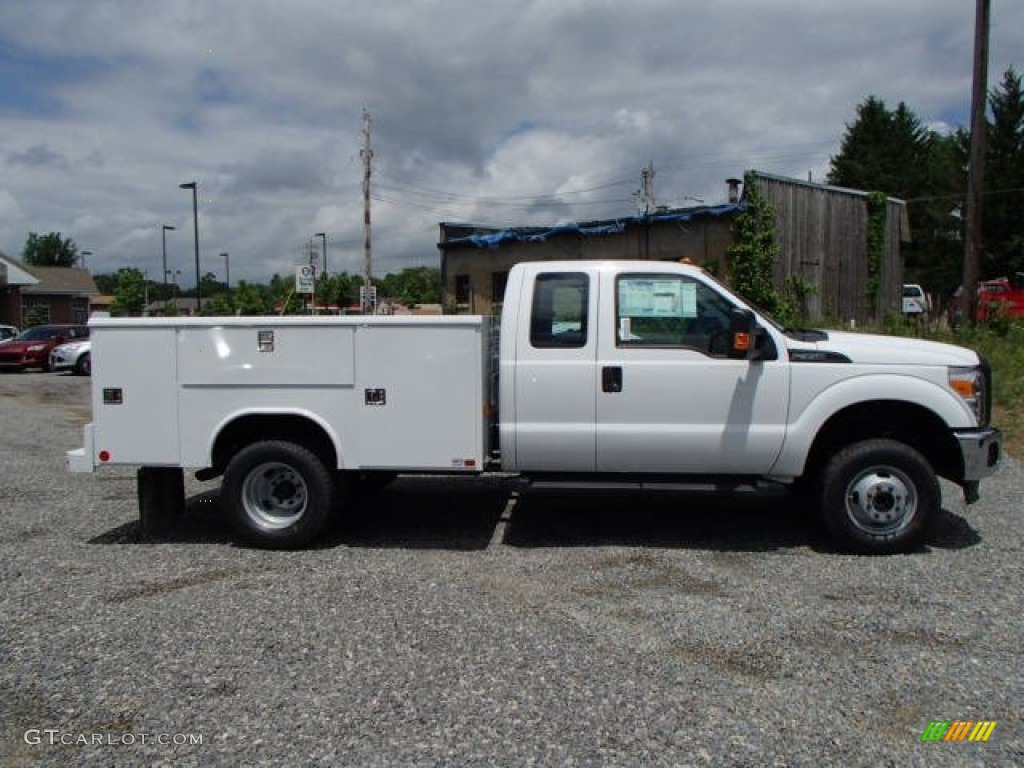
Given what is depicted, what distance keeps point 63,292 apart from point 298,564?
6072 centimetres

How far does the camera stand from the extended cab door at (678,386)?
608 cm

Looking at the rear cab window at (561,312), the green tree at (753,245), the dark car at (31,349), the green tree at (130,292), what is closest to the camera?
the rear cab window at (561,312)

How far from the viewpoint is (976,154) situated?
16234 millimetres

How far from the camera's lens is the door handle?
20.1 ft

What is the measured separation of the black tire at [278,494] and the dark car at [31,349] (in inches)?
950

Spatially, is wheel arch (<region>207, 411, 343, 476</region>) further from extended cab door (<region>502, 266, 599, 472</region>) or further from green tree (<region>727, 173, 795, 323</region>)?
green tree (<region>727, 173, 795, 323</region>)

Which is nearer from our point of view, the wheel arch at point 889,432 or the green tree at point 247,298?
the wheel arch at point 889,432

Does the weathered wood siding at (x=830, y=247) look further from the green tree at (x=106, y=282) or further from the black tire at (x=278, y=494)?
the green tree at (x=106, y=282)

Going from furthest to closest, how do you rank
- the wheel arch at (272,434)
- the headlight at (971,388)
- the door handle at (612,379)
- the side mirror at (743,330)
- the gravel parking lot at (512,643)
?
the wheel arch at (272,434) → the door handle at (612,379) → the headlight at (971,388) → the side mirror at (743,330) → the gravel parking lot at (512,643)

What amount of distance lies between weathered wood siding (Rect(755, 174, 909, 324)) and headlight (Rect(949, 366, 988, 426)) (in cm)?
1239

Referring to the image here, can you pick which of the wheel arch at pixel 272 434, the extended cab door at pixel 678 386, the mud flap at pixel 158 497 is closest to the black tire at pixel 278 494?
the wheel arch at pixel 272 434

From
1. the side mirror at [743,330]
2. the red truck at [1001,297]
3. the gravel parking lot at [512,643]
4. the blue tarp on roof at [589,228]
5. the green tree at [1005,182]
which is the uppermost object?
the green tree at [1005,182]

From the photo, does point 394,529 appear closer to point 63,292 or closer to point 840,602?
point 840,602

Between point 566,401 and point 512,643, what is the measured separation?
2.06 m
